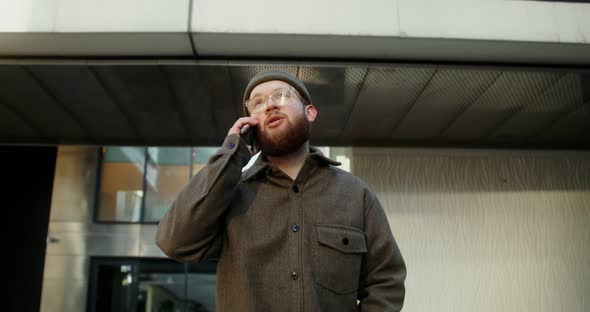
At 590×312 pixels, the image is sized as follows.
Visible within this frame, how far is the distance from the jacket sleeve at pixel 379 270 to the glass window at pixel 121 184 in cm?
857

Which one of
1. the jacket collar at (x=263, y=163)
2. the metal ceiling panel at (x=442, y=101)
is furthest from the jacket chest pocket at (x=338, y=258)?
the metal ceiling panel at (x=442, y=101)

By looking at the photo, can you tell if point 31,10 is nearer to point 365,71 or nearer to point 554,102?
point 365,71

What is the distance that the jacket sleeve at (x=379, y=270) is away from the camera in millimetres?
1977

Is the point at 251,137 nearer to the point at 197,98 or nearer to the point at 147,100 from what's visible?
the point at 197,98

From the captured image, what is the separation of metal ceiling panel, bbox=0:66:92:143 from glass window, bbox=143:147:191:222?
3794 mm

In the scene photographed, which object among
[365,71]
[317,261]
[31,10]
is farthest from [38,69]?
[317,261]

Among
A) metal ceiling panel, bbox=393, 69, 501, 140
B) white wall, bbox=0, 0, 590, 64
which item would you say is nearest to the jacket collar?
white wall, bbox=0, 0, 590, 64

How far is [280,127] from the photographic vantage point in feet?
6.62

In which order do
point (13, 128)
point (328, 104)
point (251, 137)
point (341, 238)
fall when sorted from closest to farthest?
point (341, 238)
point (251, 137)
point (328, 104)
point (13, 128)

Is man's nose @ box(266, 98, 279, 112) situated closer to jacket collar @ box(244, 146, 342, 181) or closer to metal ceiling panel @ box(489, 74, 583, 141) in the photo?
jacket collar @ box(244, 146, 342, 181)

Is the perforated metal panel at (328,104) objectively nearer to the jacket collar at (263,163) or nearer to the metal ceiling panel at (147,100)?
the metal ceiling panel at (147,100)

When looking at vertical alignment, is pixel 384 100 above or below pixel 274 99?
above

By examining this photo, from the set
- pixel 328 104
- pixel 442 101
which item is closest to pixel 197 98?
pixel 328 104

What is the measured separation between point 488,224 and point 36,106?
5.49 metres
